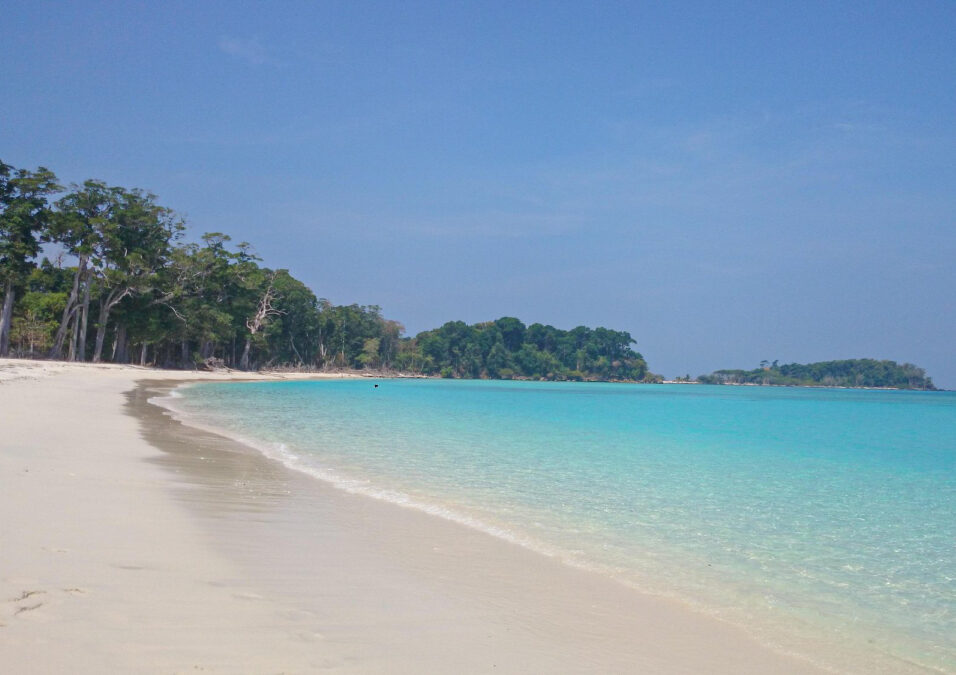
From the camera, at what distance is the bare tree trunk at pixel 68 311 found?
45500mm

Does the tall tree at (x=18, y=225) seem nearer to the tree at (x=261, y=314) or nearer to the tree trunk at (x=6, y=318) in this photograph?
the tree trunk at (x=6, y=318)

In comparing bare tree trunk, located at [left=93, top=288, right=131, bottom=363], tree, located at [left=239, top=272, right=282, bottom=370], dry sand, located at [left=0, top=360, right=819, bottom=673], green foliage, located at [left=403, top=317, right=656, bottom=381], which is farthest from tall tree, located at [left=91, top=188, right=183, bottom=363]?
green foliage, located at [left=403, top=317, right=656, bottom=381]

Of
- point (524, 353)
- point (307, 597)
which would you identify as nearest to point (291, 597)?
point (307, 597)

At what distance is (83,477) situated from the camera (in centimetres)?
750

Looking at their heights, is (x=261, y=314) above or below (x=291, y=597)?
above

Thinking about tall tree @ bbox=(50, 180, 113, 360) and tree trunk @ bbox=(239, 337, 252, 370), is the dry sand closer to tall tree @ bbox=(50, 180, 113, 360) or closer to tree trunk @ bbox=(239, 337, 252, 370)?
tall tree @ bbox=(50, 180, 113, 360)

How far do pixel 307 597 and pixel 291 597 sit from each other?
0.10 meters

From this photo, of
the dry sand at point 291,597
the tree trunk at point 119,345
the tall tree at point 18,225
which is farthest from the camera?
the tree trunk at point 119,345

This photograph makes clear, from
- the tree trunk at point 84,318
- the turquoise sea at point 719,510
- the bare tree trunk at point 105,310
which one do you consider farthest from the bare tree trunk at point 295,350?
the turquoise sea at point 719,510

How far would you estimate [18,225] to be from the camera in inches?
1654

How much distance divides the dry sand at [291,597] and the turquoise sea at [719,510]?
0.71 m

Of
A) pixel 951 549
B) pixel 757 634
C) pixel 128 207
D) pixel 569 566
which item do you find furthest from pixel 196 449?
pixel 128 207

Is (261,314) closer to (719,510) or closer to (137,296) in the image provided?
(137,296)

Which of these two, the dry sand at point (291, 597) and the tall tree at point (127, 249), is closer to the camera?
the dry sand at point (291, 597)
